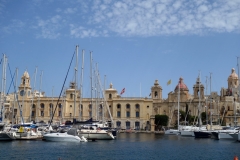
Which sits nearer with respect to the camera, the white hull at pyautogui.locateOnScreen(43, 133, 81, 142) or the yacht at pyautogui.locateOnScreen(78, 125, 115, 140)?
the white hull at pyautogui.locateOnScreen(43, 133, 81, 142)

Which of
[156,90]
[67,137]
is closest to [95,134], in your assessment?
[67,137]

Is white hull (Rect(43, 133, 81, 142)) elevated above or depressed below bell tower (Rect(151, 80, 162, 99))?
below

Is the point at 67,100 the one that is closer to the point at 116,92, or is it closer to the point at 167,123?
the point at 116,92

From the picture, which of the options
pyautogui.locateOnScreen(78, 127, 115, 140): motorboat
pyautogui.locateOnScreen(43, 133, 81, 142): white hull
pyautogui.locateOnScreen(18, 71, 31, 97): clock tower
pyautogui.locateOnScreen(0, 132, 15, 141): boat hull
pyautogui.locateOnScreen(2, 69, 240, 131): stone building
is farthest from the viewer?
pyautogui.locateOnScreen(18, 71, 31, 97): clock tower

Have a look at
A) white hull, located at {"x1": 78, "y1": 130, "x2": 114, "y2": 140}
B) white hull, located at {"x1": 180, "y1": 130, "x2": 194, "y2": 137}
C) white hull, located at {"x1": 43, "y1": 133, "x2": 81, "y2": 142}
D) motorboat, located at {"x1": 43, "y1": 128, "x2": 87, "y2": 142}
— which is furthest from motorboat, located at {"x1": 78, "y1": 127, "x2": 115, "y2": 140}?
white hull, located at {"x1": 180, "y1": 130, "x2": 194, "y2": 137}

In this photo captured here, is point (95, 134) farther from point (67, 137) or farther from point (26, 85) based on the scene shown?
point (26, 85)

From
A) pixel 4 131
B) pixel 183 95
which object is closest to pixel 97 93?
pixel 4 131

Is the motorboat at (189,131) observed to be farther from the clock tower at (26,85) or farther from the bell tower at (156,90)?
the clock tower at (26,85)

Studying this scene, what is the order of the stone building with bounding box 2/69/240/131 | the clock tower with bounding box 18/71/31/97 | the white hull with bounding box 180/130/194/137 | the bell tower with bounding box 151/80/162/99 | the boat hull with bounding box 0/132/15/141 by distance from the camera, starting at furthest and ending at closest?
the bell tower with bounding box 151/80/162/99, the clock tower with bounding box 18/71/31/97, the stone building with bounding box 2/69/240/131, the white hull with bounding box 180/130/194/137, the boat hull with bounding box 0/132/15/141

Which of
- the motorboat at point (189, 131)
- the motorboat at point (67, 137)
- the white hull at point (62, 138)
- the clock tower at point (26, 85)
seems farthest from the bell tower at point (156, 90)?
the white hull at point (62, 138)

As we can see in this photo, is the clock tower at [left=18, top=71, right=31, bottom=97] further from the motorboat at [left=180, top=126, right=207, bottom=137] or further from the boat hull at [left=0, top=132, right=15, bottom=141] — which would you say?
the boat hull at [left=0, top=132, right=15, bottom=141]

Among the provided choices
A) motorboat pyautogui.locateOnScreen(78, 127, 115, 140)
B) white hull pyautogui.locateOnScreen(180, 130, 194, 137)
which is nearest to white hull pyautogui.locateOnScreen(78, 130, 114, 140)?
motorboat pyautogui.locateOnScreen(78, 127, 115, 140)

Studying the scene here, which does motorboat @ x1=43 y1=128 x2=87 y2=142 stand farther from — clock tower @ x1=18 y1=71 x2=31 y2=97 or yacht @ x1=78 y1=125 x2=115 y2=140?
clock tower @ x1=18 y1=71 x2=31 y2=97

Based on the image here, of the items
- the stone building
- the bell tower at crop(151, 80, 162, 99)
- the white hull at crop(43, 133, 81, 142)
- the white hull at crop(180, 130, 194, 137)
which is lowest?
the white hull at crop(180, 130, 194, 137)
